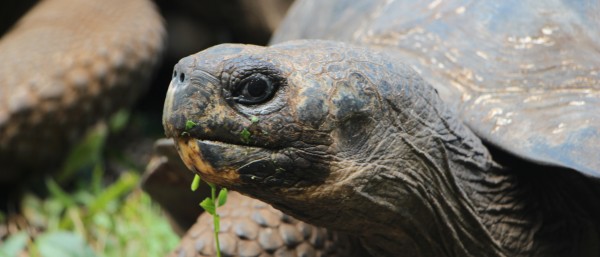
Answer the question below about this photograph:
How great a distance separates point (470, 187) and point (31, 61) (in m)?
2.00

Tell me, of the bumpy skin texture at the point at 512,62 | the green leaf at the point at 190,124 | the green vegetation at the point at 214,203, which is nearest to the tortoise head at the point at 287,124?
the green leaf at the point at 190,124

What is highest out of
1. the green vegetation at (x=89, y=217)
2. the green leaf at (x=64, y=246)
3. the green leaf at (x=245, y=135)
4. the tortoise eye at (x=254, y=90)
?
the tortoise eye at (x=254, y=90)

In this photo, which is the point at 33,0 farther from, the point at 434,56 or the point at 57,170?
the point at 434,56

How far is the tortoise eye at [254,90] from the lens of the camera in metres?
1.67

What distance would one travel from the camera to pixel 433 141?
188cm

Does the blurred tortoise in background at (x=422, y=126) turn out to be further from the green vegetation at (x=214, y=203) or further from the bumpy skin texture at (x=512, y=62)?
the green vegetation at (x=214, y=203)

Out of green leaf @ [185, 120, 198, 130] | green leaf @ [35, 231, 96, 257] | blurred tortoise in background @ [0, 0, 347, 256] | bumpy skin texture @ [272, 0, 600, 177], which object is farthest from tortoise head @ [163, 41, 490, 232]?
green leaf @ [35, 231, 96, 257]

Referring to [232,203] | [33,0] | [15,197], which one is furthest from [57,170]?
[232,203]

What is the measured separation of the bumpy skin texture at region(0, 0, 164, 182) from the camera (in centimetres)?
335

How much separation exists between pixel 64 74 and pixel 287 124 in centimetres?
197

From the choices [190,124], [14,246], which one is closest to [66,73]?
[14,246]

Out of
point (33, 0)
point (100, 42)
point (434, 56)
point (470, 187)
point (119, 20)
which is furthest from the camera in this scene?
point (33, 0)

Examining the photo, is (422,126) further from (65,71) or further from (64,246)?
(65,71)

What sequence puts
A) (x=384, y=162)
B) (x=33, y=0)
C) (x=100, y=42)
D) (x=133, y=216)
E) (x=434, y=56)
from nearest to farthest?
(x=384, y=162)
(x=434, y=56)
(x=133, y=216)
(x=100, y=42)
(x=33, y=0)
